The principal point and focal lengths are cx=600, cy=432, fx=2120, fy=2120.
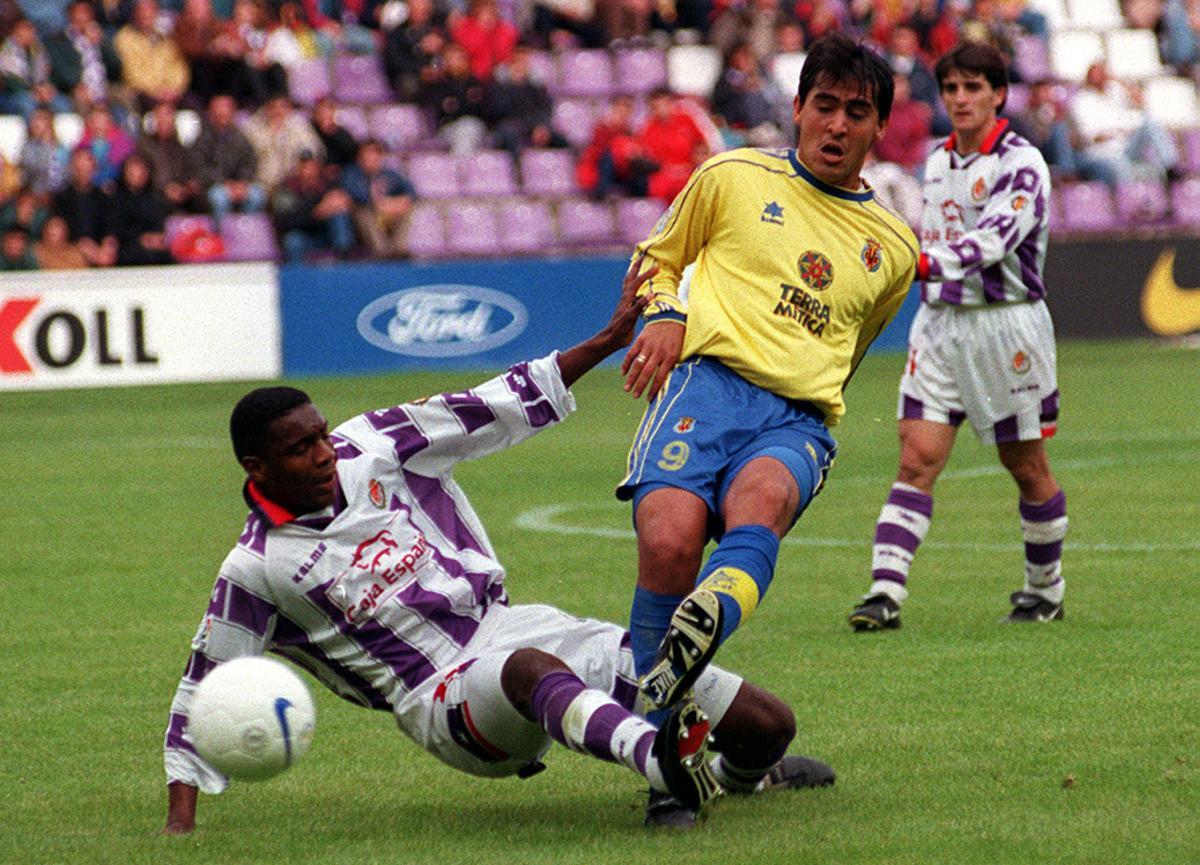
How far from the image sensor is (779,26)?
23641 millimetres

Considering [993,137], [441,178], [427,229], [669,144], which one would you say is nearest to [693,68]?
[669,144]

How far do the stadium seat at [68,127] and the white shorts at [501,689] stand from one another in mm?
16274

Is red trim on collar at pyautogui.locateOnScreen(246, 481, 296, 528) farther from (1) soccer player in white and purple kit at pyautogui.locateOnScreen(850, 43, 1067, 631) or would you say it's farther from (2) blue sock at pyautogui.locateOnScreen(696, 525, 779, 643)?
(1) soccer player in white and purple kit at pyautogui.locateOnScreen(850, 43, 1067, 631)

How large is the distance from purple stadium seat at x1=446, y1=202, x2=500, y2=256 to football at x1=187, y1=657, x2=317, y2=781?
16.7m

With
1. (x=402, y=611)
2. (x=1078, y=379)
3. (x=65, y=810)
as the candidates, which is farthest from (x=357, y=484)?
(x=1078, y=379)

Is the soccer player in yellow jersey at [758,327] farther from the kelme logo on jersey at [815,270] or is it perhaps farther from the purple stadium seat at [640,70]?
the purple stadium seat at [640,70]

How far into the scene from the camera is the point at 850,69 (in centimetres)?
538

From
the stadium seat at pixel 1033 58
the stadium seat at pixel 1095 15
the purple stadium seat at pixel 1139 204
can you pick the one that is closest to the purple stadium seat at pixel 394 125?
the stadium seat at pixel 1033 58

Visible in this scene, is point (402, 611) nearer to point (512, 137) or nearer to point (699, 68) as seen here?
point (512, 137)

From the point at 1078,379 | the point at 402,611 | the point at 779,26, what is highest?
the point at 402,611

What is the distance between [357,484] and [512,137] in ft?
55.8

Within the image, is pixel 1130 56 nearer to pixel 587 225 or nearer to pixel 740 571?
pixel 587 225

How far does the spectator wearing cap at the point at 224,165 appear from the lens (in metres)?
20.0

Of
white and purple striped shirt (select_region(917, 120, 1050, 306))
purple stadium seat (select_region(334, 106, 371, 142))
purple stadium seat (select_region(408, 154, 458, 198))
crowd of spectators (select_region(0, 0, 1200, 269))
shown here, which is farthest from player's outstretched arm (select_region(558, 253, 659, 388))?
purple stadium seat (select_region(334, 106, 371, 142))
